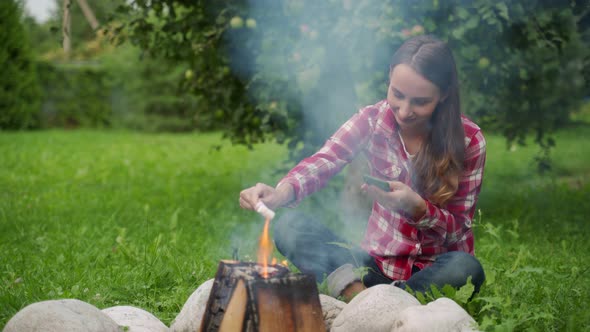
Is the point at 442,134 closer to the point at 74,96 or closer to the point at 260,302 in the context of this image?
the point at 260,302

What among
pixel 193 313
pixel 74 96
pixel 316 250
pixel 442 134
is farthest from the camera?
pixel 74 96

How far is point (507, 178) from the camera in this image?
24.4ft

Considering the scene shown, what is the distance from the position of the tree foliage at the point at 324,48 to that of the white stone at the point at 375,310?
191 cm

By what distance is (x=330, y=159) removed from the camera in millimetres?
2686

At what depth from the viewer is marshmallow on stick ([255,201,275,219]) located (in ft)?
6.79

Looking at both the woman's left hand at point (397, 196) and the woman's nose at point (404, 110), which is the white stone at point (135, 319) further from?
the woman's nose at point (404, 110)

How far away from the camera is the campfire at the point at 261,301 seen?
200 cm

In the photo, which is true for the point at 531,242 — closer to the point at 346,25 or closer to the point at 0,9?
the point at 346,25

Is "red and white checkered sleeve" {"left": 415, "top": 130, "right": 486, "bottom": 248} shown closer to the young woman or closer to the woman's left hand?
the young woman

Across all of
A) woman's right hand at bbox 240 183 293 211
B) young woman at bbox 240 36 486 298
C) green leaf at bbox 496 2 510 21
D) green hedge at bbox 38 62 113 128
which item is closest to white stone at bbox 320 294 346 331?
young woman at bbox 240 36 486 298

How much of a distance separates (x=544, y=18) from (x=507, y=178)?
11.2 ft

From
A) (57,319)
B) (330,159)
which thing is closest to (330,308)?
(330,159)

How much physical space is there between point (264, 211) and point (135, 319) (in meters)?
0.69

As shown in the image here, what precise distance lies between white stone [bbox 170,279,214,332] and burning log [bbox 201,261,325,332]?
171 millimetres
